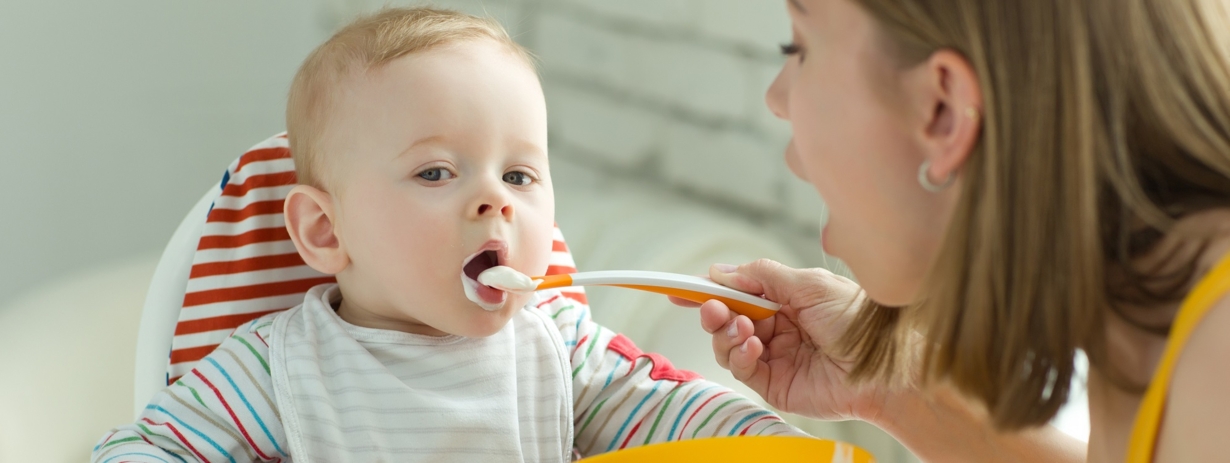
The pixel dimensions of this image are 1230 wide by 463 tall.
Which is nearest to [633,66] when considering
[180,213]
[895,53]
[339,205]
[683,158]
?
[683,158]

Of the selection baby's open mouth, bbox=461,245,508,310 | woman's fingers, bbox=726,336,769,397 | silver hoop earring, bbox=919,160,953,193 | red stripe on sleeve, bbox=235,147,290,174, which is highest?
silver hoop earring, bbox=919,160,953,193

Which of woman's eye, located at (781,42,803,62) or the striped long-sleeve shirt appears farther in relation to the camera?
the striped long-sleeve shirt

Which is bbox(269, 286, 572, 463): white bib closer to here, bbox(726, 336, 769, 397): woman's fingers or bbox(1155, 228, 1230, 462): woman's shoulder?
bbox(726, 336, 769, 397): woman's fingers

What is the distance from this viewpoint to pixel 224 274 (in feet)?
3.17

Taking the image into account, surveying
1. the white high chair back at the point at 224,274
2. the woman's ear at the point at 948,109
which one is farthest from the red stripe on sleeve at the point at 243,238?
the woman's ear at the point at 948,109

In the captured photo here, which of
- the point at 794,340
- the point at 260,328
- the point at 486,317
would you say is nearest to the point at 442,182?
the point at 486,317

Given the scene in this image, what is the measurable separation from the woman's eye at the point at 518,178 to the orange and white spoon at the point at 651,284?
0.09 m

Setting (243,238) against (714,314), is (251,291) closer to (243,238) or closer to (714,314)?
(243,238)

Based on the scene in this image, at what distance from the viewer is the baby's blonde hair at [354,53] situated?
0.87 meters

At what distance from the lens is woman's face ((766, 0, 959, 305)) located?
62cm

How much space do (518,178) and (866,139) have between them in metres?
0.33

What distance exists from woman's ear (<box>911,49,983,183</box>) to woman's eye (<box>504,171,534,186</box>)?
1.19 ft

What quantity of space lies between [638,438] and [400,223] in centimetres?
28

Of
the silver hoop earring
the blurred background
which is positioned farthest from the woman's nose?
the blurred background
